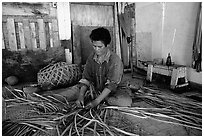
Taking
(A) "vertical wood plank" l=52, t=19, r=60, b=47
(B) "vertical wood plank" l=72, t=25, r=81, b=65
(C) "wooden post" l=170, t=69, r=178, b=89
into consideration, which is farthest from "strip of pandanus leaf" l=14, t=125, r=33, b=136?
(B) "vertical wood plank" l=72, t=25, r=81, b=65

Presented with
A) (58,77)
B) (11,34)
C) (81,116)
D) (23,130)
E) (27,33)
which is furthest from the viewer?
(27,33)

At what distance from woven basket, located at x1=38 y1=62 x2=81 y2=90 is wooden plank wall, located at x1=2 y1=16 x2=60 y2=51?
2.84ft

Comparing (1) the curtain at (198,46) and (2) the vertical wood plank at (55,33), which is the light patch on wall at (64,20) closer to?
(2) the vertical wood plank at (55,33)

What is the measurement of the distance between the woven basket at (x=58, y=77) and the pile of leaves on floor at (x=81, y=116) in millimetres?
587

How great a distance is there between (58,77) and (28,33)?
4.18ft

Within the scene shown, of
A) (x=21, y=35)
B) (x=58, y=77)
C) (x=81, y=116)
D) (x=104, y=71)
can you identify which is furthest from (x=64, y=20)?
(x=81, y=116)

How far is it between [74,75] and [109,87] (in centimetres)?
146

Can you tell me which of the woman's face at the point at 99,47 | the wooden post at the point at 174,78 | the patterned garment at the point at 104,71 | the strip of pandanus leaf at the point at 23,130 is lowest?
the strip of pandanus leaf at the point at 23,130

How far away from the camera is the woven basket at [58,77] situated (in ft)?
9.75

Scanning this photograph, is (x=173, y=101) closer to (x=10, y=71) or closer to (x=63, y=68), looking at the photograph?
(x=63, y=68)

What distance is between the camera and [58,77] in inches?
119

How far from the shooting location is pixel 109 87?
1.88 metres

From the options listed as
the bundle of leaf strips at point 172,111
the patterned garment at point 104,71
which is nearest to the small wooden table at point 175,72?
the bundle of leaf strips at point 172,111

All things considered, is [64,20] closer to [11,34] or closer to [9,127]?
[11,34]
